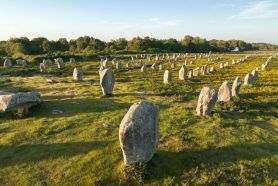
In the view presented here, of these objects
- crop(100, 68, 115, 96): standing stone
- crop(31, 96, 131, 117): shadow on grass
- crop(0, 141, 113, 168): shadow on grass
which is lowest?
crop(0, 141, 113, 168): shadow on grass

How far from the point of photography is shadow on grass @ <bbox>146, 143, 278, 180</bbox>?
48.5 feet

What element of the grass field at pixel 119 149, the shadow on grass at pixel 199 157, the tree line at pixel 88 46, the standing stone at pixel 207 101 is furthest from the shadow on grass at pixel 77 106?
the tree line at pixel 88 46

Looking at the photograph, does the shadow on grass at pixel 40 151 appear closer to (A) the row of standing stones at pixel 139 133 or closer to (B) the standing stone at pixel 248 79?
(A) the row of standing stones at pixel 139 133

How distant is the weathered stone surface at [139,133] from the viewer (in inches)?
551

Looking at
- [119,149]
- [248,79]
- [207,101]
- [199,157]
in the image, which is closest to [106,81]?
[207,101]

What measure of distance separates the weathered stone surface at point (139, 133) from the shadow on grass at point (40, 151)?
3.08 m

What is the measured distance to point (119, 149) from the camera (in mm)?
16516

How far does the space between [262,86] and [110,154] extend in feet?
89.9

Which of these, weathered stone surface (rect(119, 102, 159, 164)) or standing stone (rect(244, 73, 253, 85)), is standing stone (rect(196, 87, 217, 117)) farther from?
standing stone (rect(244, 73, 253, 85))

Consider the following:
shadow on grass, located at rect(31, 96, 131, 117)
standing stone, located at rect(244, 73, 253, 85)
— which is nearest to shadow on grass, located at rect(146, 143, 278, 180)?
shadow on grass, located at rect(31, 96, 131, 117)

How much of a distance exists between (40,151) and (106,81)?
13.0 m

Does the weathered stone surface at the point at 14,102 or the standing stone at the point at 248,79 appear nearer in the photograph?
the weathered stone surface at the point at 14,102

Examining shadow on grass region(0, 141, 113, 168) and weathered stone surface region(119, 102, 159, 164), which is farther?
shadow on grass region(0, 141, 113, 168)

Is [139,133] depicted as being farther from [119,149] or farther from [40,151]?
[40,151]
